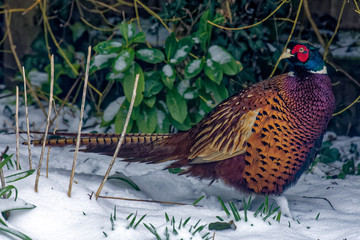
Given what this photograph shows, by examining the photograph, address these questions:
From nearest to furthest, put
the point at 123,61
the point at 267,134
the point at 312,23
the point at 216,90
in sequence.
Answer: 1. the point at 267,134
2. the point at 123,61
3. the point at 216,90
4. the point at 312,23

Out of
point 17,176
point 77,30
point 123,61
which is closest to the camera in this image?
point 17,176

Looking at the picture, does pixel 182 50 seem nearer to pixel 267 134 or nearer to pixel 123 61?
pixel 123 61

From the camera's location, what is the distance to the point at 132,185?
9.36ft

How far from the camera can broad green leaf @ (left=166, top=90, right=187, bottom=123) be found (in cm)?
343

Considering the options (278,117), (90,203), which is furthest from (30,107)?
(278,117)

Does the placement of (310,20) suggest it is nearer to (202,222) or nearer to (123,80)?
(123,80)

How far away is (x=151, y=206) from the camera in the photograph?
2.58 meters

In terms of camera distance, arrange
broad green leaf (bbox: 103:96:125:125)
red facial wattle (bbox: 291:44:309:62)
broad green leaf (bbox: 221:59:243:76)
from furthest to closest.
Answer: broad green leaf (bbox: 103:96:125:125) → broad green leaf (bbox: 221:59:243:76) → red facial wattle (bbox: 291:44:309:62)

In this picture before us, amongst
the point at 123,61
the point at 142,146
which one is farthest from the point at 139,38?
the point at 142,146

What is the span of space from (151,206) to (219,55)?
1.29 meters

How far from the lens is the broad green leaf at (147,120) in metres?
3.45

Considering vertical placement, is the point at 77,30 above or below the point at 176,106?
above

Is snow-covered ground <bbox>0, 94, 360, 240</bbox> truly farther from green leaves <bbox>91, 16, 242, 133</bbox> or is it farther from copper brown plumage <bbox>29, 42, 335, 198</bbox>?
green leaves <bbox>91, 16, 242, 133</bbox>

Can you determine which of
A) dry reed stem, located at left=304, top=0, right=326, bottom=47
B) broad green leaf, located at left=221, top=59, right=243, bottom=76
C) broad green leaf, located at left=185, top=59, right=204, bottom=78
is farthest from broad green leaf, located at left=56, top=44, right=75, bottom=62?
Result: dry reed stem, located at left=304, top=0, right=326, bottom=47
